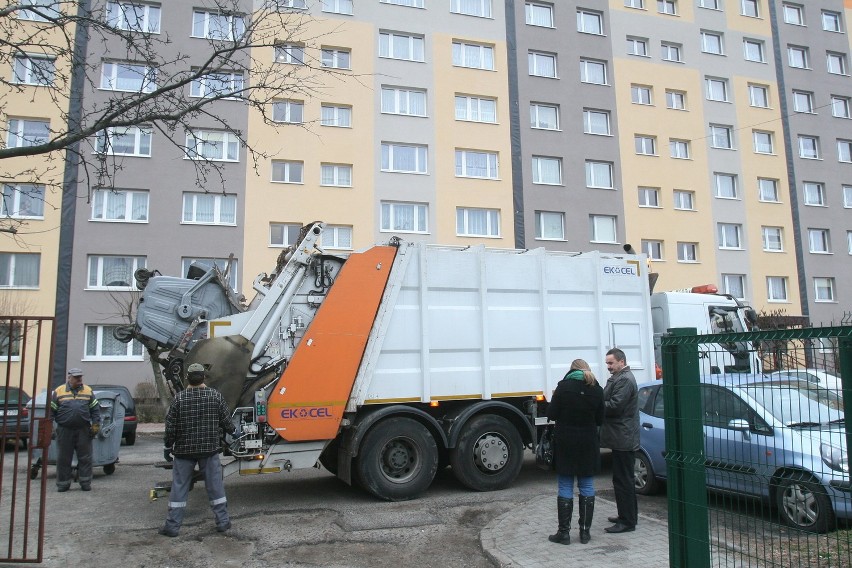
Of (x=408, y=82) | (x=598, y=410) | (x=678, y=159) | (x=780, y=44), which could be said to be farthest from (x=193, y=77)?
(x=780, y=44)

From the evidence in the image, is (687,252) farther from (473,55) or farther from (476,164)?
(473,55)

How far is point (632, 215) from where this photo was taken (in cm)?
2822

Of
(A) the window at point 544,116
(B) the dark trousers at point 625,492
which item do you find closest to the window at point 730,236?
(A) the window at point 544,116

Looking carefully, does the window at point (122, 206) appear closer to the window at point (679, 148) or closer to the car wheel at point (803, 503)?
the window at point (679, 148)

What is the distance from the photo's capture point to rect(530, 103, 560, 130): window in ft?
91.7

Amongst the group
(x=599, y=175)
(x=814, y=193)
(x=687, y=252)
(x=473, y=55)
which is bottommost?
(x=687, y=252)

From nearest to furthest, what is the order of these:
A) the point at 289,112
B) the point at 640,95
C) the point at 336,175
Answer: the point at 289,112 < the point at 336,175 < the point at 640,95

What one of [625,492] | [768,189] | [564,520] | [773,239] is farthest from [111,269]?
[768,189]

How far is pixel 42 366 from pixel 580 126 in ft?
75.0

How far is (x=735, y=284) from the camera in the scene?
29.5 metres

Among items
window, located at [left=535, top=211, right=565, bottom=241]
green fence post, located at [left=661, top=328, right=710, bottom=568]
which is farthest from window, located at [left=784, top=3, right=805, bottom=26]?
green fence post, located at [left=661, top=328, right=710, bottom=568]

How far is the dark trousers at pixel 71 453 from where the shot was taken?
921cm

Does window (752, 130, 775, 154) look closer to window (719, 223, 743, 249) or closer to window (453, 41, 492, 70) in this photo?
window (719, 223, 743, 249)

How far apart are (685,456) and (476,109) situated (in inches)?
960
